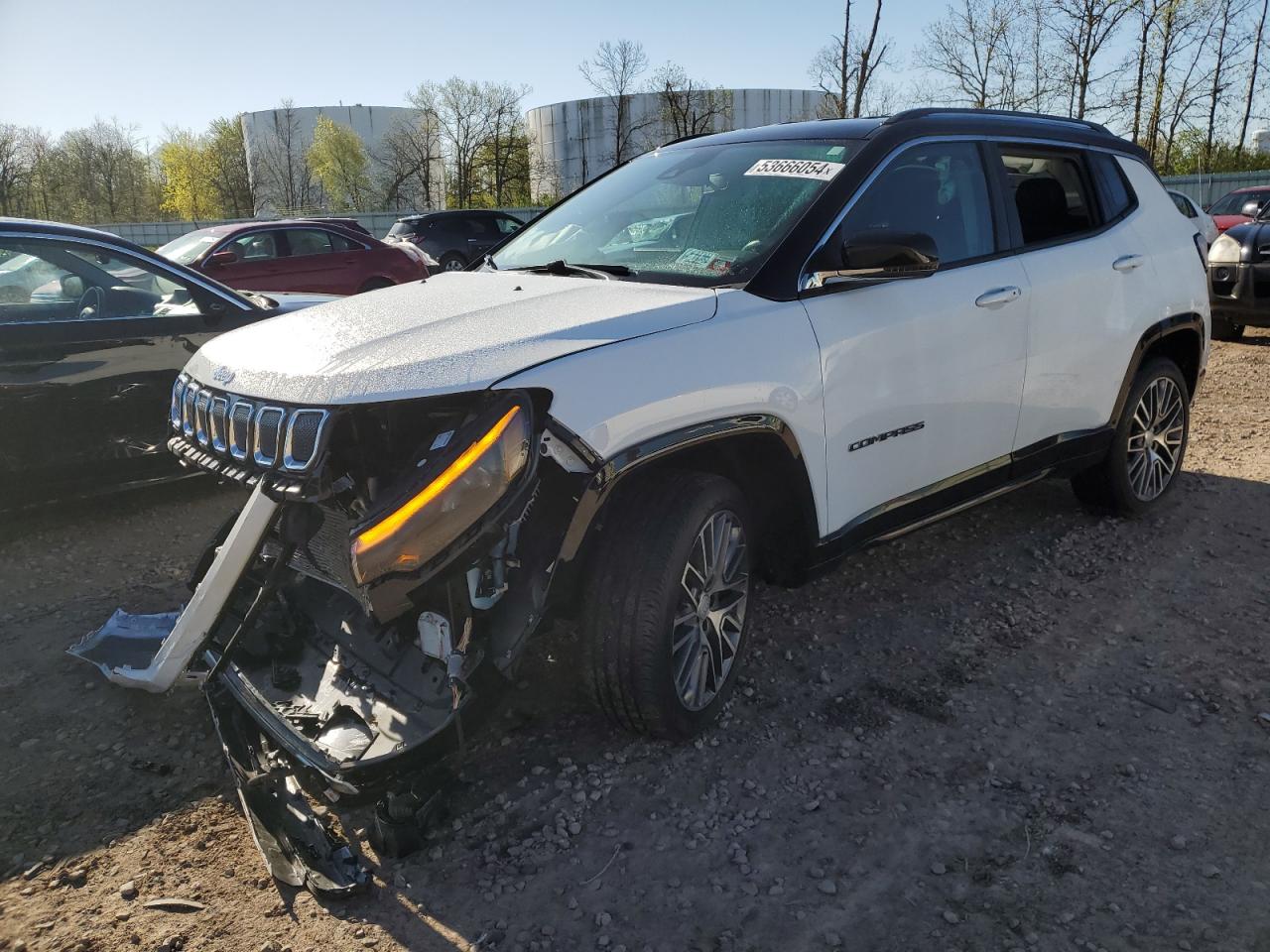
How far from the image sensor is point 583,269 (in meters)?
3.27

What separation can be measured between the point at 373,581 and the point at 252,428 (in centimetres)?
55

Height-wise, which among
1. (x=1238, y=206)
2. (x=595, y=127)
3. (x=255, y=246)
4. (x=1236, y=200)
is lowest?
(x=255, y=246)

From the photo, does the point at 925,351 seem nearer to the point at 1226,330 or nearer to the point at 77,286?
the point at 77,286

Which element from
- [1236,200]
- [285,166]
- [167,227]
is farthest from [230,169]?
[1236,200]

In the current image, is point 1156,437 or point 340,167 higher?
point 340,167

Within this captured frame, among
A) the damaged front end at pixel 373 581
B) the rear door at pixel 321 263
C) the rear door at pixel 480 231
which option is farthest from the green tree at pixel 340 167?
the damaged front end at pixel 373 581

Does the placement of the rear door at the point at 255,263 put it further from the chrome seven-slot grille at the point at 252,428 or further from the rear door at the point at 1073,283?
the rear door at the point at 1073,283

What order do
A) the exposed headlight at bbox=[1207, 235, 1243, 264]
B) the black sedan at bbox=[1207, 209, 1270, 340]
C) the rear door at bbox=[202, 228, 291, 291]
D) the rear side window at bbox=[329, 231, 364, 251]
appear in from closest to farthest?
Answer: the black sedan at bbox=[1207, 209, 1270, 340] → the exposed headlight at bbox=[1207, 235, 1243, 264] → the rear door at bbox=[202, 228, 291, 291] → the rear side window at bbox=[329, 231, 364, 251]

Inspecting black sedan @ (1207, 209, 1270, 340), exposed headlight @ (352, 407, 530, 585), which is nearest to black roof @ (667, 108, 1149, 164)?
exposed headlight @ (352, 407, 530, 585)

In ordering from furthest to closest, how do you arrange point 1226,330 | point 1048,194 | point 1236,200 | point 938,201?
point 1236,200
point 1226,330
point 1048,194
point 938,201

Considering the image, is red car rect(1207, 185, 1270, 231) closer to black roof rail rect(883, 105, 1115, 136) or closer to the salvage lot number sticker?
black roof rail rect(883, 105, 1115, 136)

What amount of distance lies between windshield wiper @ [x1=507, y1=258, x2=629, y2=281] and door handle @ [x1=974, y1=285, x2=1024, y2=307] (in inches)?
52.0

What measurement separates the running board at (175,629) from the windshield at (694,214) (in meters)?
1.45

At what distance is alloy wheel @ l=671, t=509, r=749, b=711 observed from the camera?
2742 millimetres
